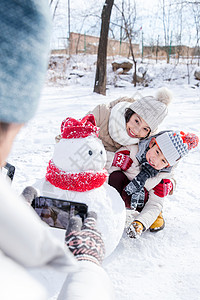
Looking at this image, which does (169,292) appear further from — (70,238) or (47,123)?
(47,123)

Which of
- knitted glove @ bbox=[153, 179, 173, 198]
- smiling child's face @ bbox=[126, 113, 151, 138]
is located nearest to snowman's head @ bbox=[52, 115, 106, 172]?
smiling child's face @ bbox=[126, 113, 151, 138]

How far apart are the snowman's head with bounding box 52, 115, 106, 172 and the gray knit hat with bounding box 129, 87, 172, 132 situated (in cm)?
64

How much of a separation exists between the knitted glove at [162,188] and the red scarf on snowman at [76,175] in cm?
73

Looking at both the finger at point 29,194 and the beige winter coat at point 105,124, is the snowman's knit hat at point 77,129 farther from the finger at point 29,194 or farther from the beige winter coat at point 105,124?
the beige winter coat at point 105,124

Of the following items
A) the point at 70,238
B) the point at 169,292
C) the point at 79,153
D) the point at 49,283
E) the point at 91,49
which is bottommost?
the point at 169,292

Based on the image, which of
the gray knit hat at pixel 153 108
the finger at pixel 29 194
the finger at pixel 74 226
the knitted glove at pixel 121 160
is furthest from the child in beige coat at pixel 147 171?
the finger at pixel 74 226

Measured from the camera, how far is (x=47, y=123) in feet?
15.7

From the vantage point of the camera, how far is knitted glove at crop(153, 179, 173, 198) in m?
2.09

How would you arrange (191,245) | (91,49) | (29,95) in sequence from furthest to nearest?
(91,49) → (191,245) → (29,95)

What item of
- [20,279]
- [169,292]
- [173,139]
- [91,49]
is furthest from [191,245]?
[91,49]

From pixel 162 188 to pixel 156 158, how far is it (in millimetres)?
282

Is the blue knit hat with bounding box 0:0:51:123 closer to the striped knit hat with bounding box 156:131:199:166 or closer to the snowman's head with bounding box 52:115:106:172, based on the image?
the snowman's head with bounding box 52:115:106:172

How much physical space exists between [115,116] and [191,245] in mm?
1135

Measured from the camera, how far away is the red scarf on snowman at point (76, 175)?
1431 millimetres
